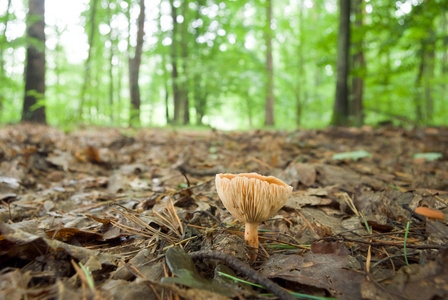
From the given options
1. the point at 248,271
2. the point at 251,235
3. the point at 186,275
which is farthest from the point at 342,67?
the point at 186,275

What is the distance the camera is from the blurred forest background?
19.9ft

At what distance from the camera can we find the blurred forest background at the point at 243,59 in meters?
6.08

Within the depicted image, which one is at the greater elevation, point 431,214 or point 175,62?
point 175,62

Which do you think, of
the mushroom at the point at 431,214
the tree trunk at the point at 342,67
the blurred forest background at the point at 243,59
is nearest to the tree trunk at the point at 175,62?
the blurred forest background at the point at 243,59

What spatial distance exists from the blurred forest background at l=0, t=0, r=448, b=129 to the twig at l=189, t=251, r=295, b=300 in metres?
5.61

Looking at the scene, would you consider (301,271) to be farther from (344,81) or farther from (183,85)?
(183,85)

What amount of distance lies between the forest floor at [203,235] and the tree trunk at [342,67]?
392 centimetres

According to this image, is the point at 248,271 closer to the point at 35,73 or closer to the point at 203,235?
the point at 203,235

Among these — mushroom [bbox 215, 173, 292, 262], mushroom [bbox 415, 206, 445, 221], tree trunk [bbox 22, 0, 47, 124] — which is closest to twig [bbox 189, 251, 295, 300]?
mushroom [bbox 215, 173, 292, 262]

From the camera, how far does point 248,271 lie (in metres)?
1.00

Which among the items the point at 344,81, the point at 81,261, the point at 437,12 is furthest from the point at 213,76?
the point at 81,261

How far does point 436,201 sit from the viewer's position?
167 cm

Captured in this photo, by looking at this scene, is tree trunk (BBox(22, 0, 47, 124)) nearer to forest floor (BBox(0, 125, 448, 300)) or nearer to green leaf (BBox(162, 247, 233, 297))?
forest floor (BBox(0, 125, 448, 300))

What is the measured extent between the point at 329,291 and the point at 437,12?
689cm
